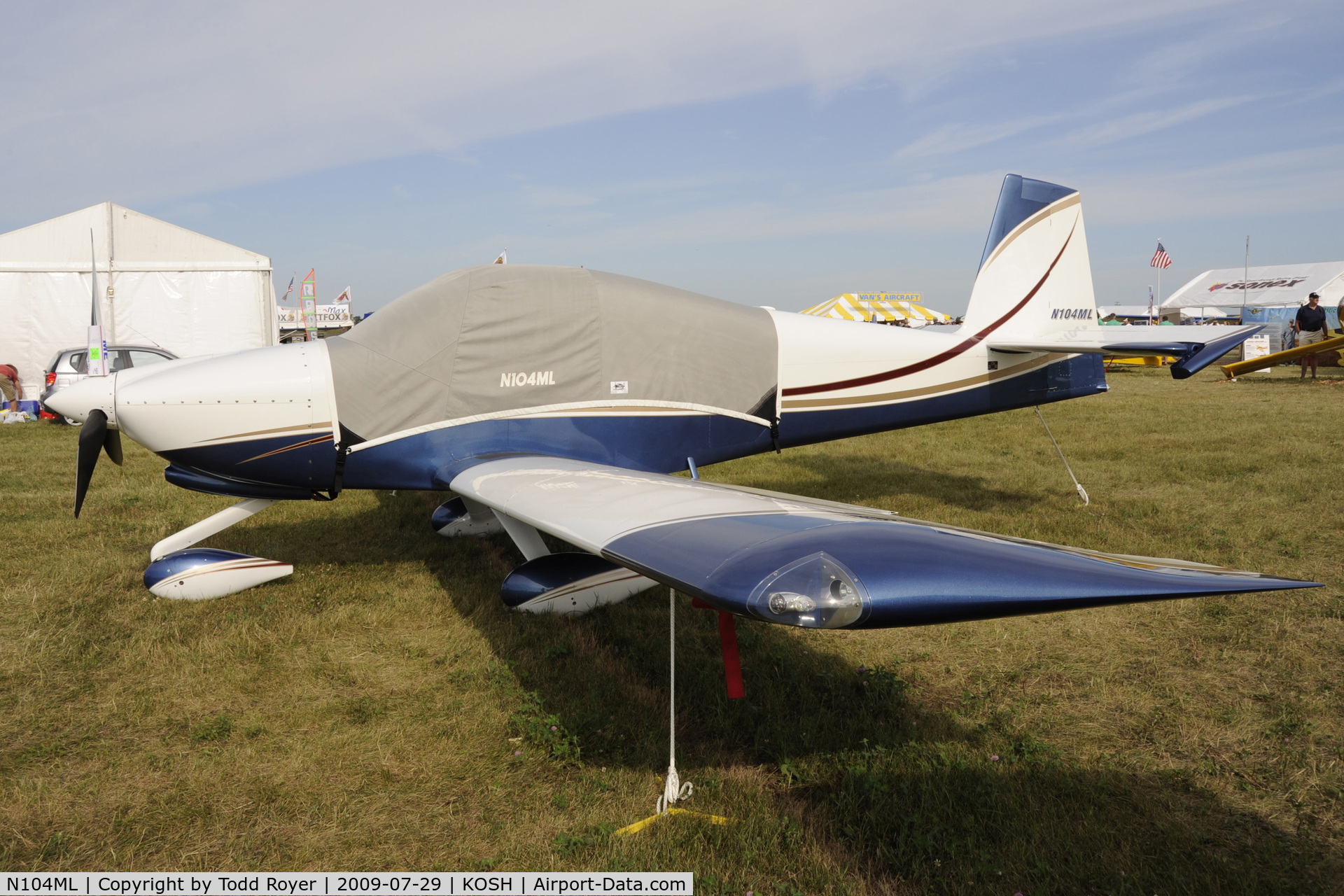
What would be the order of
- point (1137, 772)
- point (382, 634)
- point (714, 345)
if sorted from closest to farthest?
point (1137, 772), point (382, 634), point (714, 345)

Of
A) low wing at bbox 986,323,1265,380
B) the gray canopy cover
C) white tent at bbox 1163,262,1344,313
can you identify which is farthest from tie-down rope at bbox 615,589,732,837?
white tent at bbox 1163,262,1344,313

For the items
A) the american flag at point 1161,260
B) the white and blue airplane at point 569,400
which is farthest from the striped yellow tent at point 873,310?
the white and blue airplane at point 569,400

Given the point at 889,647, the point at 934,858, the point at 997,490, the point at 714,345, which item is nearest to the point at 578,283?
the point at 714,345

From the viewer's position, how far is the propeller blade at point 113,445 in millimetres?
4973

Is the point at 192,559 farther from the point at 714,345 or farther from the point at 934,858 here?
the point at 934,858

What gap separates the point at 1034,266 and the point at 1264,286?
183 ft

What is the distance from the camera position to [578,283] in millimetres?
5461

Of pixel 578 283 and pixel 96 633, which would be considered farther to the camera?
pixel 578 283

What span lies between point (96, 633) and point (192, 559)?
71 cm

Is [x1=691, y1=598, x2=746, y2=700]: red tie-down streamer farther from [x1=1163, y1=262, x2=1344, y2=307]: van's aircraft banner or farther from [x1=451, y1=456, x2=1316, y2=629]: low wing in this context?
[x1=1163, y1=262, x2=1344, y2=307]: van's aircraft banner

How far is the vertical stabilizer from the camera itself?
6.98m

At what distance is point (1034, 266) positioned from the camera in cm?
708

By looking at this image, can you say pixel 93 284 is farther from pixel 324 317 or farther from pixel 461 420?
pixel 324 317

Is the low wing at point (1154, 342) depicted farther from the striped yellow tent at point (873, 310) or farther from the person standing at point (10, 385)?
the striped yellow tent at point (873, 310)
